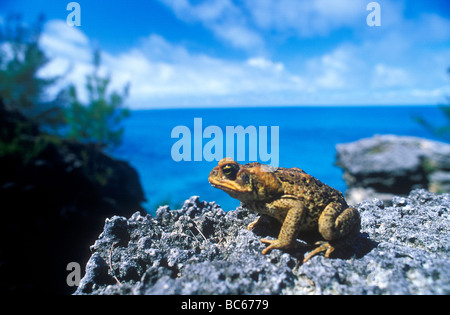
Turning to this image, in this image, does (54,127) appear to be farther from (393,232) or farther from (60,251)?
(393,232)

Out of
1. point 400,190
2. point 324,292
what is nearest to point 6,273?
point 324,292

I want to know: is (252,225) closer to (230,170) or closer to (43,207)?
(230,170)

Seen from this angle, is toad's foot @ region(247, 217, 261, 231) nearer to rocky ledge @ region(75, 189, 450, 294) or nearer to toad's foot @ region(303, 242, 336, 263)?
rocky ledge @ region(75, 189, 450, 294)

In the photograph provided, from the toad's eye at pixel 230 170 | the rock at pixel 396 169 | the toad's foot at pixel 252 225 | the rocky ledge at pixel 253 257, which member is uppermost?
the rock at pixel 396 169

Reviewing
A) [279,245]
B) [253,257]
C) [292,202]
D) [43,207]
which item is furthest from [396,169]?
[43,207]

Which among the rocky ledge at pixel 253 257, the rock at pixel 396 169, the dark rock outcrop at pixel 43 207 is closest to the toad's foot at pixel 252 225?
the rocky ledge at pixel 253 257

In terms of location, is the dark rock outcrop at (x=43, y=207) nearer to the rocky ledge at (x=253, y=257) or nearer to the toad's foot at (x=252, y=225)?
the rocky ledge at (x=253, y=257)
